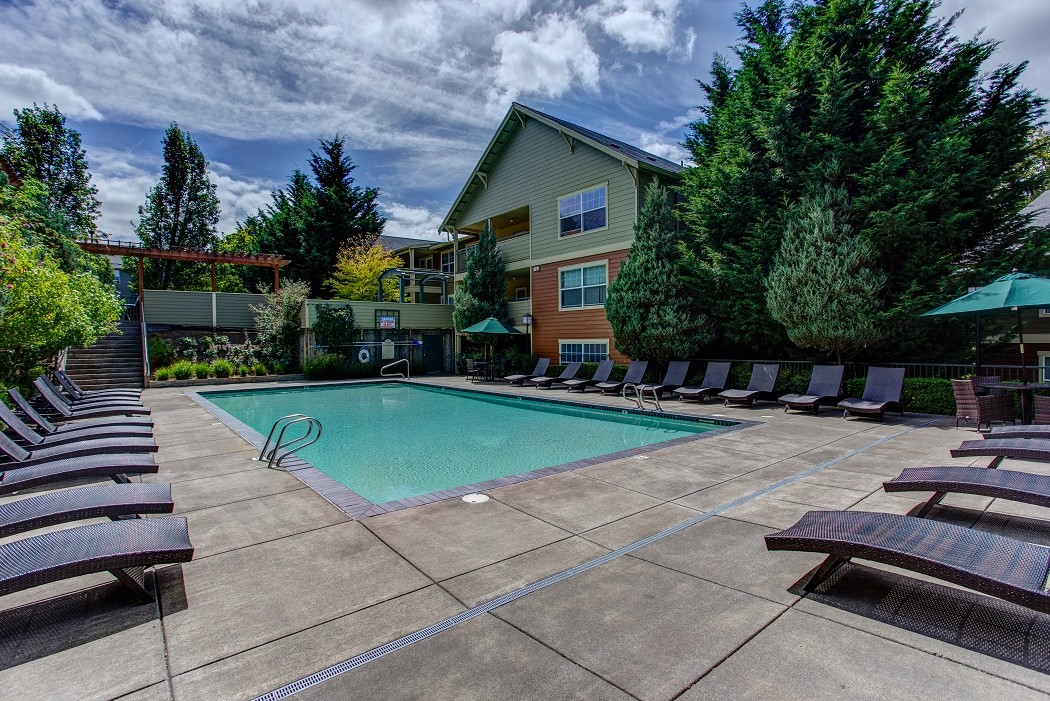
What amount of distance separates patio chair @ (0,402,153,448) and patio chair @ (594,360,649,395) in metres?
10.3

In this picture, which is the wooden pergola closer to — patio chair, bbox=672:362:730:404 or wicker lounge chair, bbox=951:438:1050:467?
patio chair, bbox=672:362:730:404

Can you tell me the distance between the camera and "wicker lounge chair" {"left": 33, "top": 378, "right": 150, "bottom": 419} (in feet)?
26.6

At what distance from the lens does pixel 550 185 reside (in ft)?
61.2

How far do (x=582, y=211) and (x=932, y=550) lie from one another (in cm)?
1619

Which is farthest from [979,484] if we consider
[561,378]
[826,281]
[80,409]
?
[561,378]

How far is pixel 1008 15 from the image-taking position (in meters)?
10.8

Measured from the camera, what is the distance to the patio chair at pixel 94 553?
2369 millimetres

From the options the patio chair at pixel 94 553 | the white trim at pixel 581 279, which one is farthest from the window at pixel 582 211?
the patio chair at pixel 94 553

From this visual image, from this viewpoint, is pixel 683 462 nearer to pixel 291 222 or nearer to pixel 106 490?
pixel 106 490

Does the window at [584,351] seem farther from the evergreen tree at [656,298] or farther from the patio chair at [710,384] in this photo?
the patio chair at [710,384]

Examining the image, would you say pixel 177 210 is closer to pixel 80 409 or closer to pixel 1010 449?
pixel 80 409

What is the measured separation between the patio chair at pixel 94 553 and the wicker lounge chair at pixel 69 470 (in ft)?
4.89

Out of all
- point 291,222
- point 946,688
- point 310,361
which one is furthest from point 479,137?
point 946,688

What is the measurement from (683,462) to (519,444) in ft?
10.8
